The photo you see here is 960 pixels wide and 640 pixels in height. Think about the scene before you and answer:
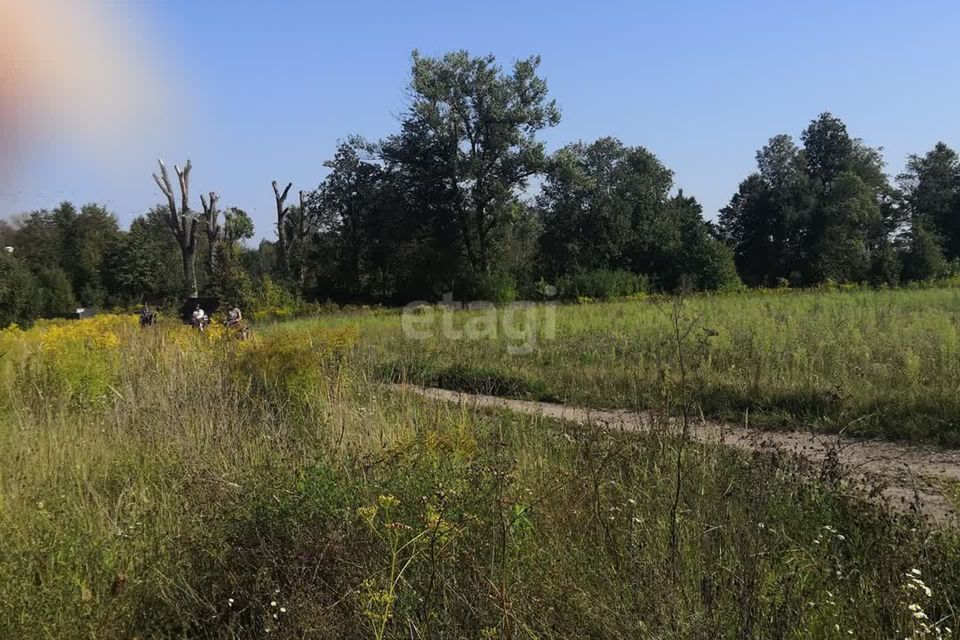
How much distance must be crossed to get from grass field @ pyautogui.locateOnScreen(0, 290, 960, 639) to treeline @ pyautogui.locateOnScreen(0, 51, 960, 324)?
27.3 meters

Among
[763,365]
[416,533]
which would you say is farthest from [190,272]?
[416,533]

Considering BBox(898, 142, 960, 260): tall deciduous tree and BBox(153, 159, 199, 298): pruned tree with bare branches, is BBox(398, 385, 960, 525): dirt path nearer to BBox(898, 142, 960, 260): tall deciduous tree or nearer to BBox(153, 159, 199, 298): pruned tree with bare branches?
BBox(153, 159, 199, 298): pruned tree with bare branches

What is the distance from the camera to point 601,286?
31.9 meters

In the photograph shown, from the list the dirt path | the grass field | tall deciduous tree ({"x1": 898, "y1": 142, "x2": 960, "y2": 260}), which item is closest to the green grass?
the dirt path

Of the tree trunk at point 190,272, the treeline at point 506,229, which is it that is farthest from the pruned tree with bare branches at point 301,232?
the tree trunk at point 190,272

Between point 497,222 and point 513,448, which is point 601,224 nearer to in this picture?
point 497,222

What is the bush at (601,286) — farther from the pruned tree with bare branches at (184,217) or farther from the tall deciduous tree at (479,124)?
the pruned tree with bare branches at (184,217)

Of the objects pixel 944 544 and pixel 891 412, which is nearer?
pixel 944 544

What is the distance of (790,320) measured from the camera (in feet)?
45.2

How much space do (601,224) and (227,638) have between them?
1539 inches

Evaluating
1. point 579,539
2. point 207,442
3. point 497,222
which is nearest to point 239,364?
point 207,442

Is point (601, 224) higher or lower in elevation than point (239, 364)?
higher

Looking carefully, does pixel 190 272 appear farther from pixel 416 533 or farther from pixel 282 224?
pixel 416 533

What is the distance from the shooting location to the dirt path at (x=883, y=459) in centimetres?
399
